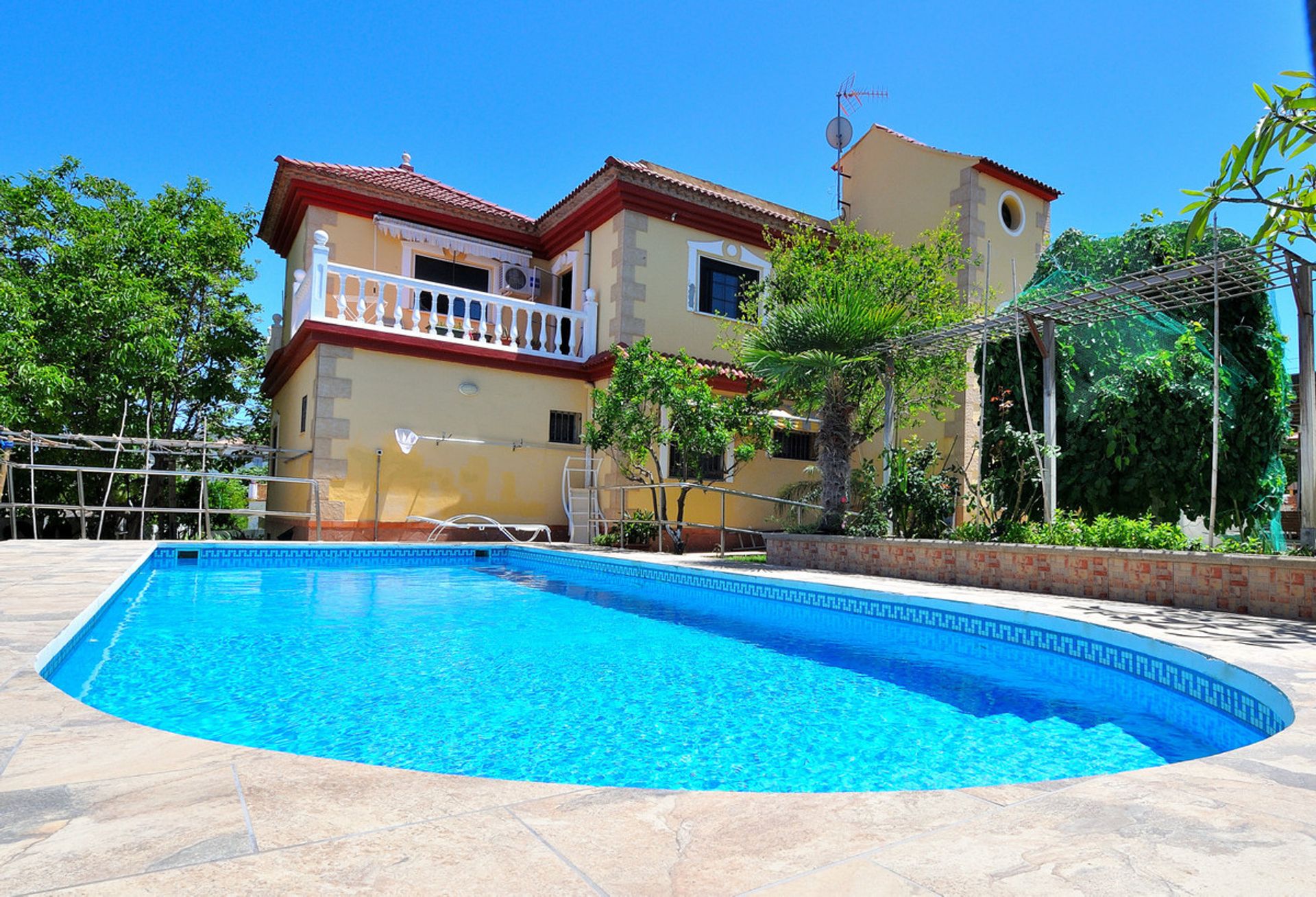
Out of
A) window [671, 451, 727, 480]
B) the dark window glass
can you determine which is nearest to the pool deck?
window [671, 451, 727, 480]

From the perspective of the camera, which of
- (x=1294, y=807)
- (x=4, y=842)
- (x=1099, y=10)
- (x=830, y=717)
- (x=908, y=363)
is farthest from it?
(x=908, y=363)

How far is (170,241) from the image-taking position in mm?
15695

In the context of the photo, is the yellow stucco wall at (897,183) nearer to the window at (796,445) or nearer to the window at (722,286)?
the window at (722,286)

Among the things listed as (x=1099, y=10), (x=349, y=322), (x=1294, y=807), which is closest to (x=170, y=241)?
(x=349, y=322)

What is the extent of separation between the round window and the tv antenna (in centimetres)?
329

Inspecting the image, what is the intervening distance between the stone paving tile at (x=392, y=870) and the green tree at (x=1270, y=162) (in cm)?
404

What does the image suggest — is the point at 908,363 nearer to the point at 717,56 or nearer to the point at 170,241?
the point at 717,56

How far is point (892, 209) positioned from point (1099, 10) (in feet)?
26.9

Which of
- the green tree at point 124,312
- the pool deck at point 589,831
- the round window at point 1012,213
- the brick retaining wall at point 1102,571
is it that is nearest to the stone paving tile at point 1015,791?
the pool deck at point 589,831

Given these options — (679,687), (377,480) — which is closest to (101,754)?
(679,687)

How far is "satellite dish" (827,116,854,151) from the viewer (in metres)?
18.7

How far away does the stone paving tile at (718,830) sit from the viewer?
1470mm

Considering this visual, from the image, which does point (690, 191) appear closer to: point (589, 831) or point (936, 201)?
point (936, 201)

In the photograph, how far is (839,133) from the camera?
1869 cm
